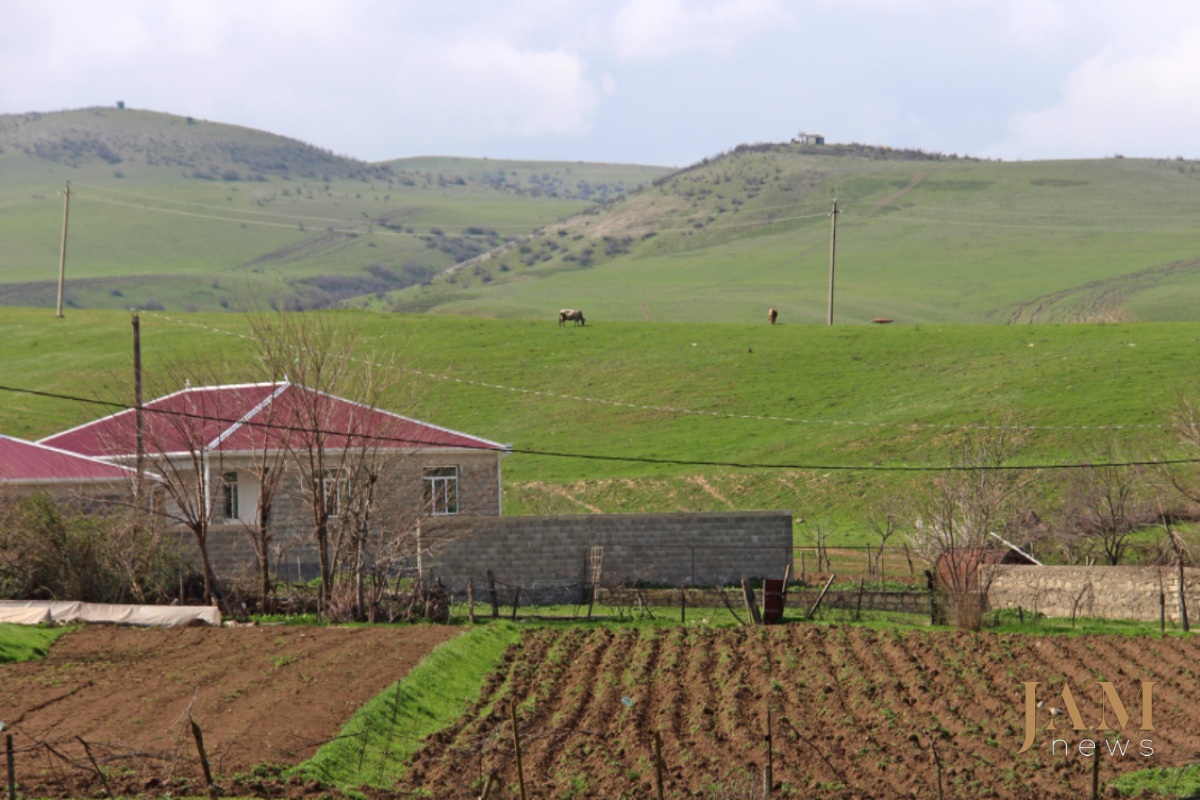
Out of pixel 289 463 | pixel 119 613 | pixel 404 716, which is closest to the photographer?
pixel 404 716

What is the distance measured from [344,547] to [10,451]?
12562 mm

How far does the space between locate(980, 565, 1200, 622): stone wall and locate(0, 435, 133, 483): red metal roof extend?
22.6 m

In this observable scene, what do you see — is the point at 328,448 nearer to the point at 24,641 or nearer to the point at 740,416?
the point at 24,641

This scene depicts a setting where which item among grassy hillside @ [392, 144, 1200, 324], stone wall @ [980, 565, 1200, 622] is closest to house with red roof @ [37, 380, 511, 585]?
stone wall @ [980, 565, 1200, 622]

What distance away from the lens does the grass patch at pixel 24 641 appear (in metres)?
24.0

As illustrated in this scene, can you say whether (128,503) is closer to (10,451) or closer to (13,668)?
(13,668)

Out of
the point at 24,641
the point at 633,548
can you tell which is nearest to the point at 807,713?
the point at 24,641

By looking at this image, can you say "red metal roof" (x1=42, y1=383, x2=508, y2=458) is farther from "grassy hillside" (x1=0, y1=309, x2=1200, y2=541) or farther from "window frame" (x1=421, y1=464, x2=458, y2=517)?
"grassy hillside" (x1=0, y1=309, x2=1200, y2=541)

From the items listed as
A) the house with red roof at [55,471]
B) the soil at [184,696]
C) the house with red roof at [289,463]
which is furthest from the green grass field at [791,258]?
the soil at [184,696]

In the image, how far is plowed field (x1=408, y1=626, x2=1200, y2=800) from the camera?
16766 millimetres

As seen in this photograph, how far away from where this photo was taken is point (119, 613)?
2858 centimetres

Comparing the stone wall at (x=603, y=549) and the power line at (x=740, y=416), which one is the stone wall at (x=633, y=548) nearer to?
the stone wall at (x=603, y=549)

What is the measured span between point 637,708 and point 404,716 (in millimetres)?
3498

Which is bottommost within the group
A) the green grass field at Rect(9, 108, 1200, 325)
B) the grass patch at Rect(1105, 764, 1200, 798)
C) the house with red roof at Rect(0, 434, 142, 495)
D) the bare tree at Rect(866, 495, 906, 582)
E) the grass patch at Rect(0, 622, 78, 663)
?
the bare tree at Rect(866, 495, 906, 582)
